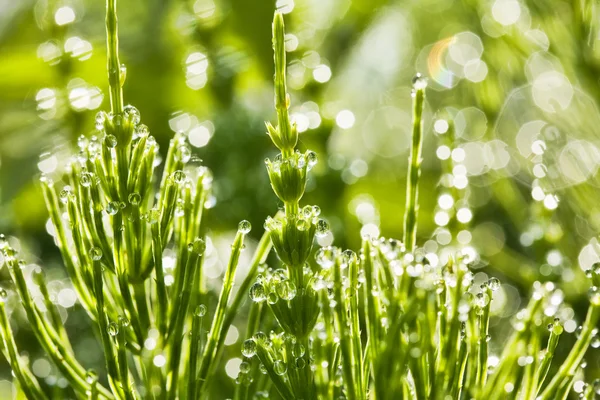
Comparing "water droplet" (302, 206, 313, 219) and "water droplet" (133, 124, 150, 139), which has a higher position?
"water droplet" (133, 124, 150, 139)

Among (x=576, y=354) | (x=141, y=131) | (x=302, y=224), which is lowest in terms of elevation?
(x=576, y=354)

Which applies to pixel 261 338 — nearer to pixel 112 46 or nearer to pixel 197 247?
pixel 197 247

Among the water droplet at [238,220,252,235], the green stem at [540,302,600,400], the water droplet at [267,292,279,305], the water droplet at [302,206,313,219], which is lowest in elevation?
the green stem at [540,302,600,400]

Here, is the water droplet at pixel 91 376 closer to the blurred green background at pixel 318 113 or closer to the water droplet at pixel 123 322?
the water droplet at pixel 123 322

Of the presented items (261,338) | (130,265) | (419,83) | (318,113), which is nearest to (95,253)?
(130,265)

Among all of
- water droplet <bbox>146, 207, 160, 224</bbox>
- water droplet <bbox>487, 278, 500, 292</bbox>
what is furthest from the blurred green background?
water droplet <bbox>146, 207, 160, 224</bbox>

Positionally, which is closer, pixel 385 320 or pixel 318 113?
pixel 385 320

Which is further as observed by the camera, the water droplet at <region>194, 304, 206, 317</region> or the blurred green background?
the blurred green background

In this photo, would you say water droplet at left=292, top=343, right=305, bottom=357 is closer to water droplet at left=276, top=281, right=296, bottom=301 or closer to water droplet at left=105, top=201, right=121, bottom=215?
water droplet at left=276, top=281, right=296, bottom=301
